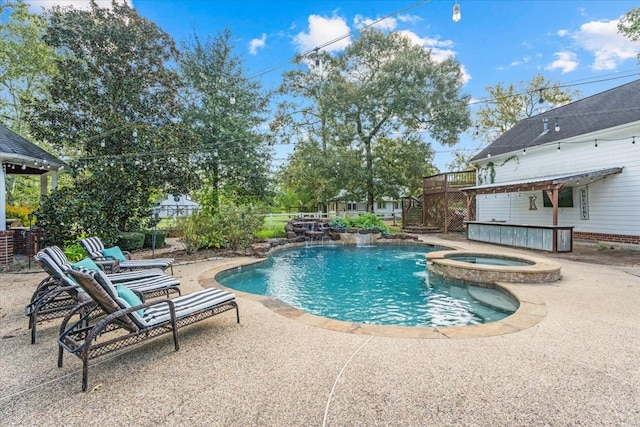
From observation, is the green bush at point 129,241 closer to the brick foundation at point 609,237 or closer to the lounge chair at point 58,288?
the lounge chair at point 58,288

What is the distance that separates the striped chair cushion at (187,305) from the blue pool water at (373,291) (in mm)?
1853

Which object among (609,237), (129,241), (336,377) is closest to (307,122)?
(129,241)

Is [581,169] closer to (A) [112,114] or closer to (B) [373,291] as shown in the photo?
(B) [373,291]

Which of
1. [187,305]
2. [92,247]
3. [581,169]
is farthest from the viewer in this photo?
[581,169]

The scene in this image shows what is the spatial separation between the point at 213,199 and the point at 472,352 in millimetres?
11132

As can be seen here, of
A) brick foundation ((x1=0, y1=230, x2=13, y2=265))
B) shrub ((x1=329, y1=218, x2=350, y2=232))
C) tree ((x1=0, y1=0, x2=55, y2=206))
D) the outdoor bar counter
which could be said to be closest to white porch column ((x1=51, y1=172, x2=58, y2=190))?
brick foundation ((x1=0, y1=230, x2=13, y2=265))

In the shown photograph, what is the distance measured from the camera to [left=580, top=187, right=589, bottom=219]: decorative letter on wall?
11.3 metres

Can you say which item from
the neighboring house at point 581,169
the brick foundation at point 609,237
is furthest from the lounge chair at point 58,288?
the brick foundation at point 609,237

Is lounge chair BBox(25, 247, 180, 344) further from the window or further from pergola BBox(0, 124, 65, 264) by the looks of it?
the window

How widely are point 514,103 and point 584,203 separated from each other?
16.3 metres

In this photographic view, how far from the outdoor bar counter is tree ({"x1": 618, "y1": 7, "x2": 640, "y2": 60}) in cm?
764

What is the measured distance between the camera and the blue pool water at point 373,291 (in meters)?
4.89

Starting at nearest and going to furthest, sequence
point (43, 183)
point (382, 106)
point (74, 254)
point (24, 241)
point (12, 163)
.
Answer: point (74, 254) → point (12, 163) → point (24, 241) → point (43, 183) → point (382, 106)

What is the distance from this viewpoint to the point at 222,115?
14672 millimetres
